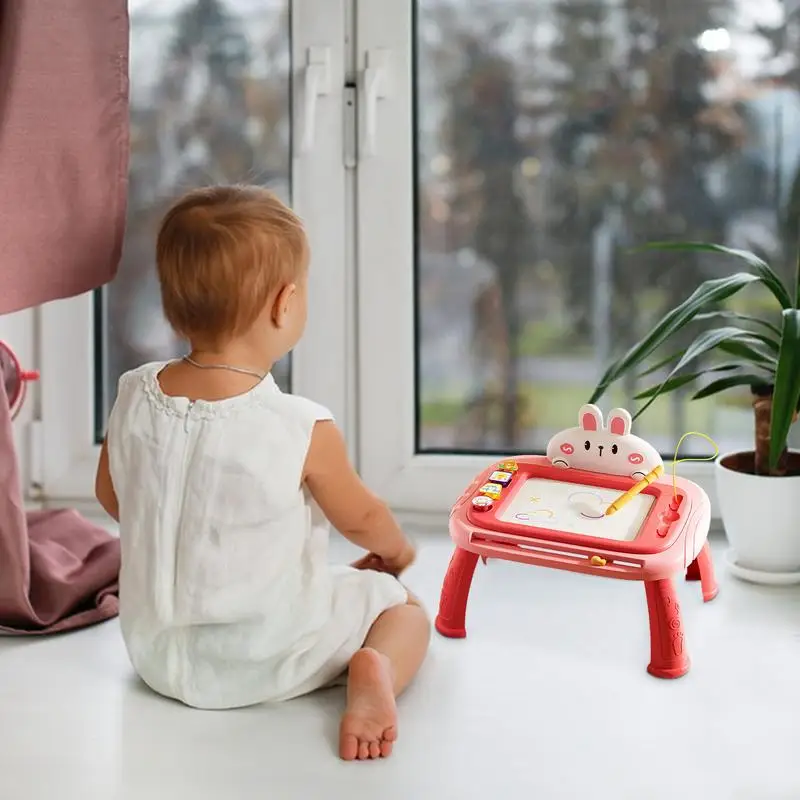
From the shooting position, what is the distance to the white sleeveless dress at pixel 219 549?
4.04ft

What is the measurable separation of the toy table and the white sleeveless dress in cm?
20

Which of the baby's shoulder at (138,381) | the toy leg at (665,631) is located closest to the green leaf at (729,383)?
the toy leg at (665,631)

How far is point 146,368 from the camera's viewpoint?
131cm

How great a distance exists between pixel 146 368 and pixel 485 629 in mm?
536

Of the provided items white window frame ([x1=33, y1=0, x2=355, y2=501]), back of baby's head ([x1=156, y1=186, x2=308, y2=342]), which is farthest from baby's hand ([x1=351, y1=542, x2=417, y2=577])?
white window frame ([x1=33, y1=0, x2=355, y2=501])

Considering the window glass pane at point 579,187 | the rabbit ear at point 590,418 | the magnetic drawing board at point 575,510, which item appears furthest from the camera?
the window glass pane at point 579,187

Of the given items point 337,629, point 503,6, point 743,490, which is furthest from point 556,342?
point 337,629

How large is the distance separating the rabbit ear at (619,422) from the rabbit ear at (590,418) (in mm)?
15

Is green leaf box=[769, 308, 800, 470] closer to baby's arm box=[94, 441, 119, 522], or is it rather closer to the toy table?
the toy table

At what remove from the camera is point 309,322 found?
1865mm

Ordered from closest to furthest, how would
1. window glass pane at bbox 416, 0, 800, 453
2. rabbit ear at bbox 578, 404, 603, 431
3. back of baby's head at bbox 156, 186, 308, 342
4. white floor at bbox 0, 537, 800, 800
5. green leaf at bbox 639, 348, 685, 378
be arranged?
1. white floor at bbox 0, 537, 800, 800
2. back of baby's head at bbox 156, 186, 308, 342
3. rabbit ear at bbox 578, 404, 603, 431
4. green leaf at bbox 639, 348, 685, 378
5. window glass pane at bbox 416, 0, 800, 453

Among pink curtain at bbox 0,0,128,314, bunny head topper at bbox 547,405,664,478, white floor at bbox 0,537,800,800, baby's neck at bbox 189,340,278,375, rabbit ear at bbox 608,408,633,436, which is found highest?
pink curtain at bbox 0,0,128,314

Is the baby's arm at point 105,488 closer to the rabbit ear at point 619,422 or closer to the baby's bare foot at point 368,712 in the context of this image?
the baby's bare foot at point 368,712

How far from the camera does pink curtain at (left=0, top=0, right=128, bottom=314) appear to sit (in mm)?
1439
